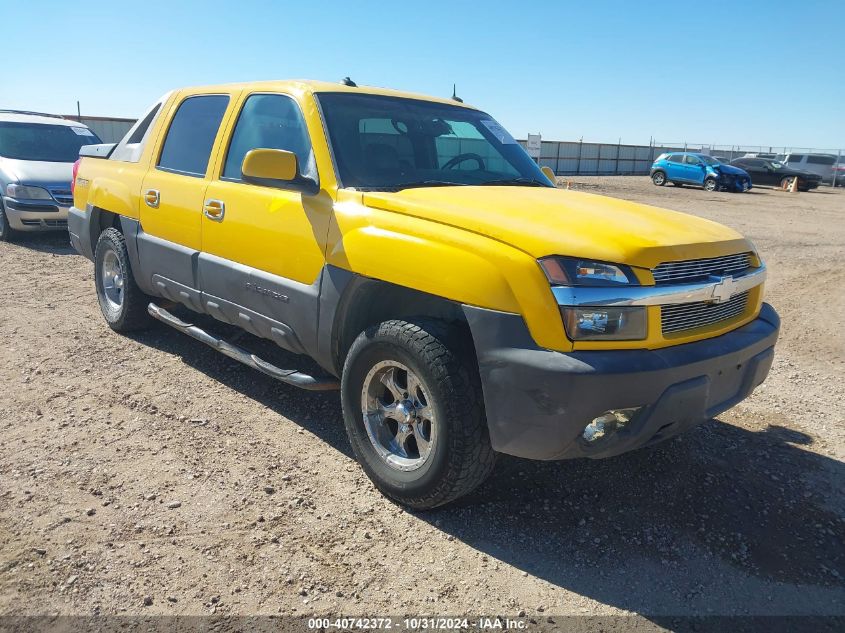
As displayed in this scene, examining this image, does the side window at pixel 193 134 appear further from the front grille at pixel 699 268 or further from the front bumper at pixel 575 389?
the front grille at pixel 699 268

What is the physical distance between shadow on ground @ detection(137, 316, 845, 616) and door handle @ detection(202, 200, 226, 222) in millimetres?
1330

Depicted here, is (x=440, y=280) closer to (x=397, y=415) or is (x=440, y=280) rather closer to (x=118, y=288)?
(x=397, y=415)

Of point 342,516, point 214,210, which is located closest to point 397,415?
point 342,516

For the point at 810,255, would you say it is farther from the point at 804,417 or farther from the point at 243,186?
the point at 243,186

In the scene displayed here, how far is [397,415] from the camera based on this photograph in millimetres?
3221

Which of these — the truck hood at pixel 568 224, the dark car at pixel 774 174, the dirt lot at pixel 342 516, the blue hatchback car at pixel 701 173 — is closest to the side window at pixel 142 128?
the dirt lot at pixel 342 516

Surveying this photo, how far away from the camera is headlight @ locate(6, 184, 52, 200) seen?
9.47 meters

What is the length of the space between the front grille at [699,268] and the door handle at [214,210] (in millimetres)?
2540

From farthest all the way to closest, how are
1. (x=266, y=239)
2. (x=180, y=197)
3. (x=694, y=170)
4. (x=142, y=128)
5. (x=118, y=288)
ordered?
(x=694, y=170) < (x=118, y=288) < (x=142, y=128) < (x=180, y=197) < (x=266, y=239)

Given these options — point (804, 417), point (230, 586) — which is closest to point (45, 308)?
point (230, 586)

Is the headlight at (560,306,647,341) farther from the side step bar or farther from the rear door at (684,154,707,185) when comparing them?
the rear door at (684,154,707,185)

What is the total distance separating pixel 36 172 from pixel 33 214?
672 mm

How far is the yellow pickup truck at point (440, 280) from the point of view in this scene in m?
2.63

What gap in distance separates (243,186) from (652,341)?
249 cm
